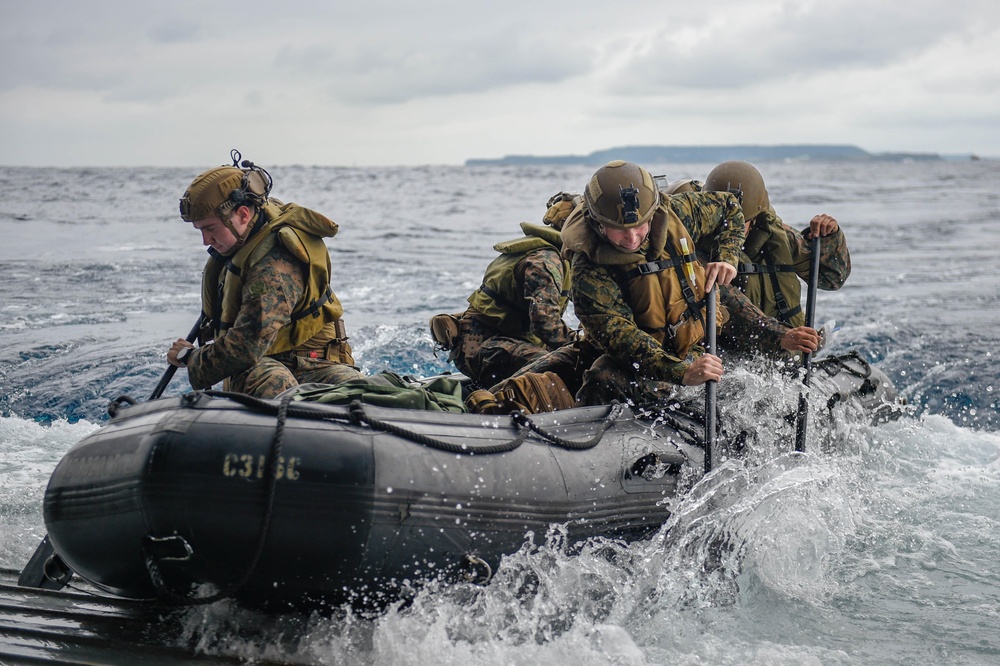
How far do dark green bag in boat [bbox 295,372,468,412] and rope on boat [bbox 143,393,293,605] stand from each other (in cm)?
38

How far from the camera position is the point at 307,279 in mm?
5031

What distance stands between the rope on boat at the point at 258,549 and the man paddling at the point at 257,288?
1.05 metres

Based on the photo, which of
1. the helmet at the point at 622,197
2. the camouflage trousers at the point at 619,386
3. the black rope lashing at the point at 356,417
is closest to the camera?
the black rope lashing at the point at 356,417

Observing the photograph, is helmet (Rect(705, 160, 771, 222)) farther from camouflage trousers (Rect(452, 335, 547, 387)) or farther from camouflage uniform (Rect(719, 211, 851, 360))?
camouflage trousers (Rect(452, 335, 547, 387))

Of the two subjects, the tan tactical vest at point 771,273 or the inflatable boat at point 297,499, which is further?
the tan tactical vest at point 771,273

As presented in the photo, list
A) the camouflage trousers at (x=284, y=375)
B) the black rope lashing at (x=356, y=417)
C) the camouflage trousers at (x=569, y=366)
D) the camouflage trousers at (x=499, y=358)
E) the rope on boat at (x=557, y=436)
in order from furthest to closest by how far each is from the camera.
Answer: the camouflage trousers at (x=499, y=358) < the camouflage trousers at (x=569, y=366) < the camouflage trousers at (x=284, y=375) < the rope on boat at (x=557, y=436) < the black rope lashing at (x=356, y=417)

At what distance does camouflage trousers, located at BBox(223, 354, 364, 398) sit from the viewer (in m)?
4.86

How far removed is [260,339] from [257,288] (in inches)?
9.3

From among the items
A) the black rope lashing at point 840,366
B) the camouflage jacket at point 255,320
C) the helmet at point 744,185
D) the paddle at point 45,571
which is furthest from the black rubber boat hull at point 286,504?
the black rope lashing at point 840,366

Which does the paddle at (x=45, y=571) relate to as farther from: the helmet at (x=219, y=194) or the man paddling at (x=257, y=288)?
the helmet at (x=219, y=194)

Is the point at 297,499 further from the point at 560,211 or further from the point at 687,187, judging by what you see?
the point at 687,187

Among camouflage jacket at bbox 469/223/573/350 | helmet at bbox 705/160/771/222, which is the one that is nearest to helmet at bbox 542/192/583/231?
camouflage jacket at bbox 469/223/573/350

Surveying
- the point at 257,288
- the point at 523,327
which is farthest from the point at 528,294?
the point at 257,288

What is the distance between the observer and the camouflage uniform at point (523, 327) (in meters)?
5.95
